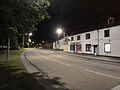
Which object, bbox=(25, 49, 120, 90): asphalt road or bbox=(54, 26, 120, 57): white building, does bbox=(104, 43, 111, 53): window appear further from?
bbox=(25, 49, 120, 90): asphalt road

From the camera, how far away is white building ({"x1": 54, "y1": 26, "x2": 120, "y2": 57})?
27.6 metres

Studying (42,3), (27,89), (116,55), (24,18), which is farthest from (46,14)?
(116,55)

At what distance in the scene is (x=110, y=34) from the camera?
28.9m

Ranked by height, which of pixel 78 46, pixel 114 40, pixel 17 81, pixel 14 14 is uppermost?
pixel 14 14

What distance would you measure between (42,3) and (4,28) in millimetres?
3089

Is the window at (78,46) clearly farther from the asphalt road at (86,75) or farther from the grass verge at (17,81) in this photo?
the grass verge at (17,81)

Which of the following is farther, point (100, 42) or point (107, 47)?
point (100, 42)

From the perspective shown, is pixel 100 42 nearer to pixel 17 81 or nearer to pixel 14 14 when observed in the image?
pixel 17 81

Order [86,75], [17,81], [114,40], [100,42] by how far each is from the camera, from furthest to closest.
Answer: [100,42] < [114,40] < [86,75] < [17,81]

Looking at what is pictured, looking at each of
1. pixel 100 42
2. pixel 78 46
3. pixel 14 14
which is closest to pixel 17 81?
pixel 14 14

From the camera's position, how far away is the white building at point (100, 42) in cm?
2759

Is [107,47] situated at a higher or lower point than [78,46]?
lower

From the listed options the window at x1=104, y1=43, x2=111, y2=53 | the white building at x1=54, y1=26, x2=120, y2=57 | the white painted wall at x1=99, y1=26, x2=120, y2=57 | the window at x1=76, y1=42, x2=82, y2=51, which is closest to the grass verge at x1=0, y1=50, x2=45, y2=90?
the white painted wall at x1=99, y1=26, x2=120, y2=57

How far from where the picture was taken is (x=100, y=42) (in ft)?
104
